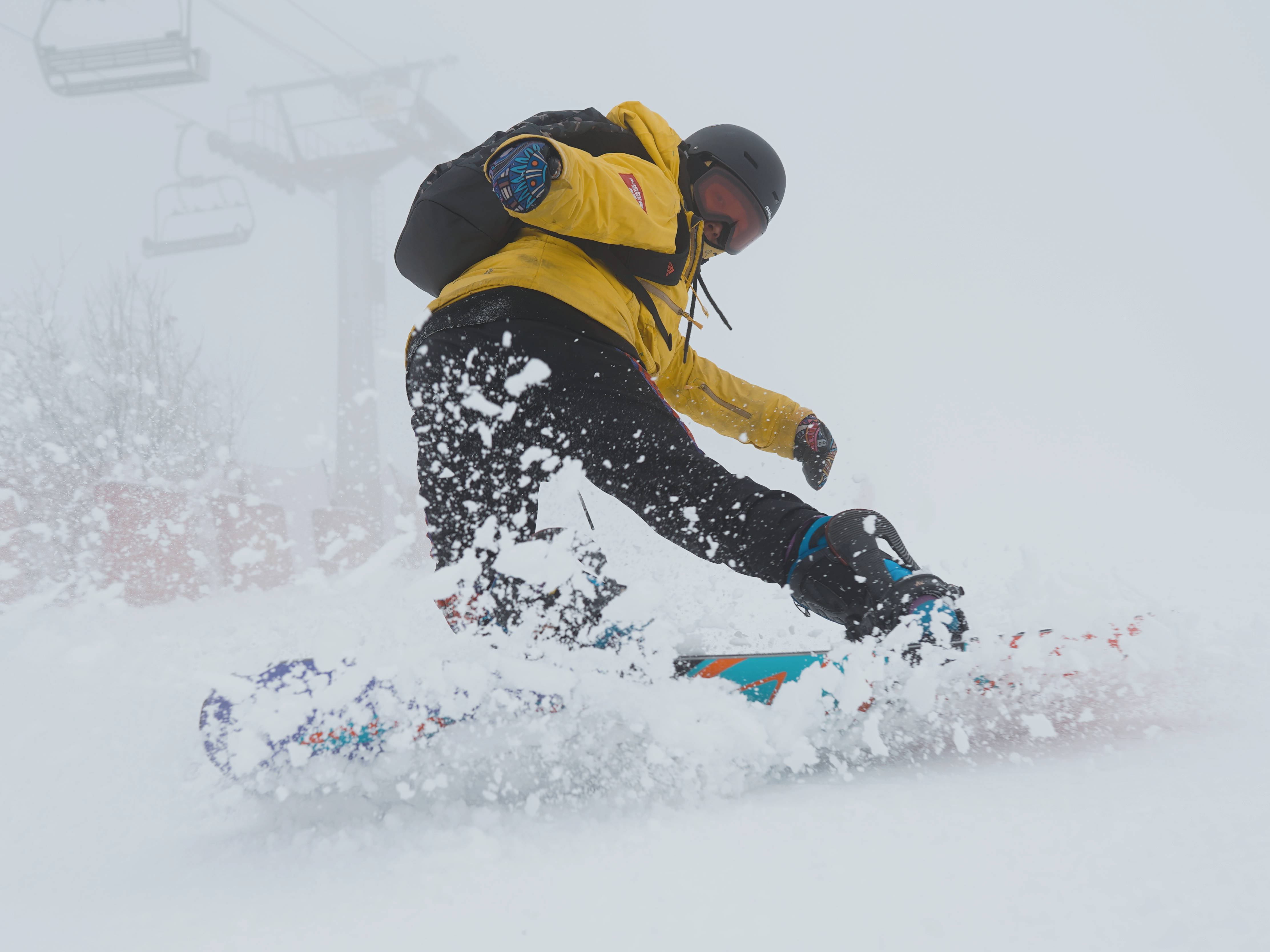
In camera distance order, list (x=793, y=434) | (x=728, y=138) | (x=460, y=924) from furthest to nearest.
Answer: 1. (x=793, y=434)
2. (x=728, y=138)
3. (x=460, y=924)

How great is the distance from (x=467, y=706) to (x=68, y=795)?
2.48 ft

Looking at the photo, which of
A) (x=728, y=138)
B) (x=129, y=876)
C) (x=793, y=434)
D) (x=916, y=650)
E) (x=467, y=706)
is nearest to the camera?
(x=129, y=876)

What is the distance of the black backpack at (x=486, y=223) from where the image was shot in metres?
1.26

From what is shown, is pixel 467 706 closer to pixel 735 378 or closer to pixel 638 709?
Result: pixel 638 709

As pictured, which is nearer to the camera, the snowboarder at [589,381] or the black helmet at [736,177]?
the snowboarder at [589,381]

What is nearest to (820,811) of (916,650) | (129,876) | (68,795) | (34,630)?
(916,650)

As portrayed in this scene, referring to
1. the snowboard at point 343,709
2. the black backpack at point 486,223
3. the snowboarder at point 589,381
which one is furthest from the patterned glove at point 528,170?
the snowboard at point 343,709

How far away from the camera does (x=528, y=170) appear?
41.6 inches

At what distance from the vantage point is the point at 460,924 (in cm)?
77

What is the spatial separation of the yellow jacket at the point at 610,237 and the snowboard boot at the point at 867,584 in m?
0.58

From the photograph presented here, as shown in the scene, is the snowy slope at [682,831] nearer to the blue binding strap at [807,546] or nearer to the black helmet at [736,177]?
the blue binding strap at [807,546]

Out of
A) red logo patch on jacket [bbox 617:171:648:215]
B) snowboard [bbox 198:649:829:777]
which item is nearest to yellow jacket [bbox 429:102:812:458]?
red logo patch on jacket [bbox 617:171:648:215]

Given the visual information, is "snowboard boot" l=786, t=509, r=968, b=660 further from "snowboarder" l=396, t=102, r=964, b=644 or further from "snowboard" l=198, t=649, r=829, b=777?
"snowboard" l=198, t=649, r=829, b=777

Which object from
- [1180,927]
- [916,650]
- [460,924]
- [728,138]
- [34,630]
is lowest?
[34,630]
